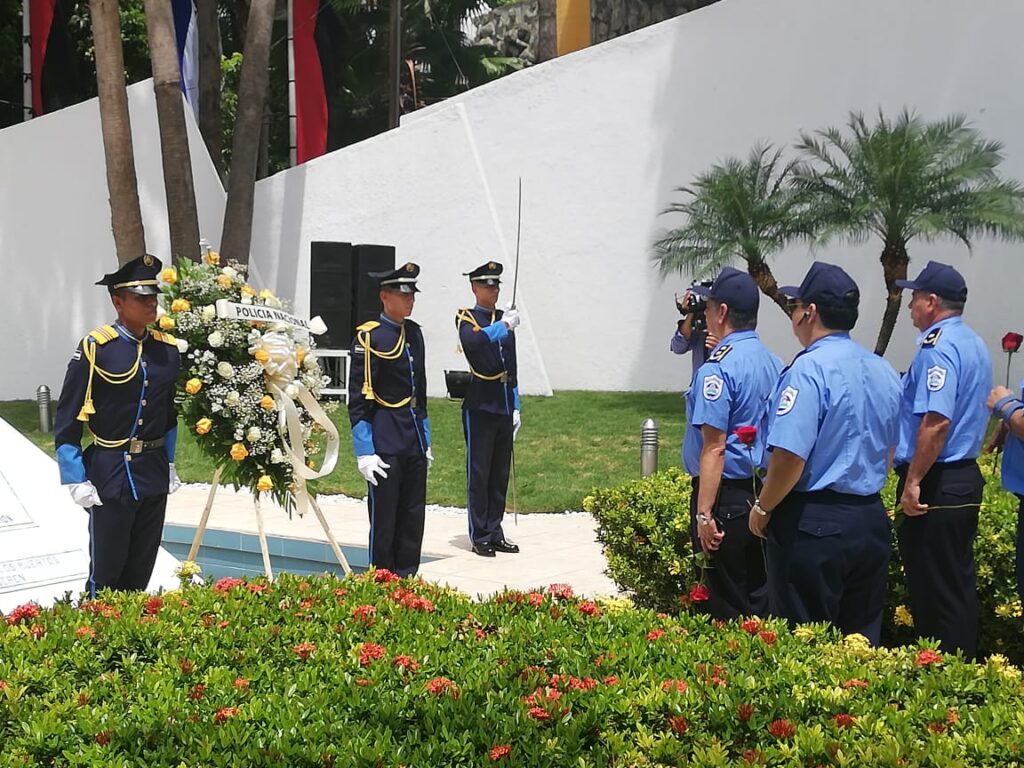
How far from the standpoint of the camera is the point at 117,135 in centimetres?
1505

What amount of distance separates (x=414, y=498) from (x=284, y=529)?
291 centimetres

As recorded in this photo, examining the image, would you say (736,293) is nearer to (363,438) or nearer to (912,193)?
(363,438)

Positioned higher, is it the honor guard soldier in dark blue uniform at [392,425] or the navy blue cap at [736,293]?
the navy blue cap at [736,293]

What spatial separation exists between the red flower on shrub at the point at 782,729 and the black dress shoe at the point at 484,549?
565 centimetres

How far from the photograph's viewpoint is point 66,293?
58.6ft

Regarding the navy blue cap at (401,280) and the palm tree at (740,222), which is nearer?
the navy blue cap at (401,280)

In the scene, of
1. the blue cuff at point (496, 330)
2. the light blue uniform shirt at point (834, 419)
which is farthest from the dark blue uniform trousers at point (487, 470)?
the light blue uniform shirt at point (834, 419)

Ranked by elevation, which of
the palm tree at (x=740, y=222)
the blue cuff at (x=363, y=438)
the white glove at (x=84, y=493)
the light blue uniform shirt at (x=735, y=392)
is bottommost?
the white glove at (x=84, y=493)

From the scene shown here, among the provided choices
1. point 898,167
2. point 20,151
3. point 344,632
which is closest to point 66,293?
point 20,151

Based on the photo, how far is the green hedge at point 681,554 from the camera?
5258mm

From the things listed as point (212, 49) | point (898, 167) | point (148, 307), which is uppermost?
point (212, 49)

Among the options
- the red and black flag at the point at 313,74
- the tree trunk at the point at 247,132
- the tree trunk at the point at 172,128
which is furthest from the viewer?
the red and black flag at the point at 313,74

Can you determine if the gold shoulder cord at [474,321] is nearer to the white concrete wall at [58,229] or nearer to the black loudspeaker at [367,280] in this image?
the black loudspeaker at [367,280]

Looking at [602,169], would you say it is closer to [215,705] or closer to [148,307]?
[148,307]
